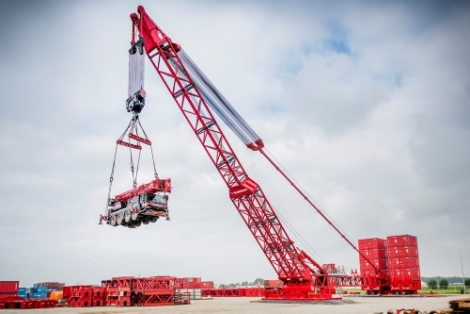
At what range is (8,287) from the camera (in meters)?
42.1

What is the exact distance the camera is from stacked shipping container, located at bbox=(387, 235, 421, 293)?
43.0m

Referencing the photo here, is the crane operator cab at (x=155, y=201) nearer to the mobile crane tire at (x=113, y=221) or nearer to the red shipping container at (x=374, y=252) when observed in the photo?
the mobile crane tire at (x=113, y=221)

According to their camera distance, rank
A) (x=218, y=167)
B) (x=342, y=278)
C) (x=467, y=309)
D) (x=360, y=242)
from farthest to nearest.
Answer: (x=360, y=242) → (x=342, y=278) → (x=218, y=167) → (x=467, y=309)

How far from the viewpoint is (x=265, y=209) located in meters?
34.8

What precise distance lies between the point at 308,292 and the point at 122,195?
61.9 ft

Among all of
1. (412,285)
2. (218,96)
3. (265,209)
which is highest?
(218,96)

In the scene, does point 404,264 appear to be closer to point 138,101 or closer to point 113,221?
point 113,221

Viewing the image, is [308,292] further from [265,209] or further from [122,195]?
[122,195]

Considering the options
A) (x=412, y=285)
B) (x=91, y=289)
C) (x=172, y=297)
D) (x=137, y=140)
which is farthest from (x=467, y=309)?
(x=412, y=285)

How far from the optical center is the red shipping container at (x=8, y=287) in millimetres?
41500

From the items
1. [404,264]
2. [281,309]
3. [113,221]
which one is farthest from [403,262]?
[113,221]

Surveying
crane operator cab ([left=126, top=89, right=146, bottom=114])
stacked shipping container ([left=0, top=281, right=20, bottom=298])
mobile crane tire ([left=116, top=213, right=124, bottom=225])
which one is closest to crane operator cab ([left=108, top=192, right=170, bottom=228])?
mobile crane tire ([left=116, top=213, right=124, bottom=225])

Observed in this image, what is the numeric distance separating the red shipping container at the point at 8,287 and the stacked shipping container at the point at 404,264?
42.2 meters

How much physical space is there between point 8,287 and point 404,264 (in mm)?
44318
